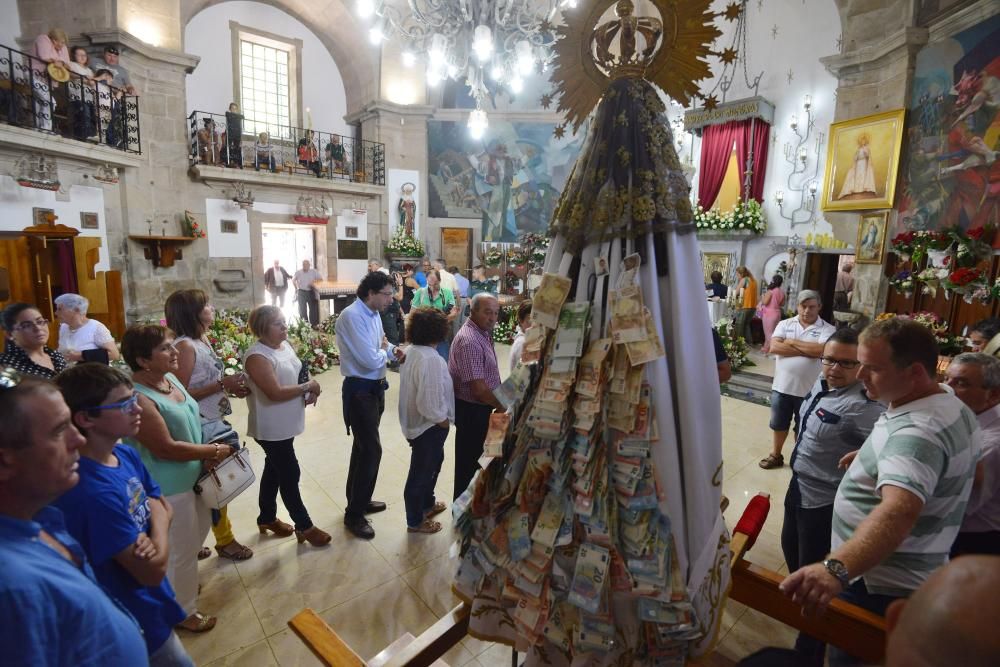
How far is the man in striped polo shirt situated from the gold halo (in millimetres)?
1059


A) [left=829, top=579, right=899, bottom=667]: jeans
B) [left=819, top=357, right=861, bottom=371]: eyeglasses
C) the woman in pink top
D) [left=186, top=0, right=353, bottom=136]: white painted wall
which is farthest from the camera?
[left=186, top=0, right=353, bottom=136]: white painted wall

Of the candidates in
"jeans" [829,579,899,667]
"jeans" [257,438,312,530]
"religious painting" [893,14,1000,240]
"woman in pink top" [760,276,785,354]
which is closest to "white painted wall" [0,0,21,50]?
"jeans" [257,438,312,530]

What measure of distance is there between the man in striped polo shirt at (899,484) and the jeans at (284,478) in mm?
2845

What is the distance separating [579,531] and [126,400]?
1.53 metres

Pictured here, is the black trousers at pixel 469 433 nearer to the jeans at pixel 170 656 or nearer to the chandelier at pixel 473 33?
the jeans at pixel 170 656

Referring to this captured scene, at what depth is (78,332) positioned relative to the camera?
4270 mm

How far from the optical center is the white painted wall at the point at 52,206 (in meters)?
7.10

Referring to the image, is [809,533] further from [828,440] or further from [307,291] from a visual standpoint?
[307,291]

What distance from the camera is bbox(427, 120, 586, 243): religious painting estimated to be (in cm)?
1480

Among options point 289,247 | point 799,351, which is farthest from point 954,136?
point 289,247

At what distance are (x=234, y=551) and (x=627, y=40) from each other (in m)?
3.56

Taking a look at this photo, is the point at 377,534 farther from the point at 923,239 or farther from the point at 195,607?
the point at 923,239

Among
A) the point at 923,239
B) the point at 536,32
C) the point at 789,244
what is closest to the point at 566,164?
the point at 789,244

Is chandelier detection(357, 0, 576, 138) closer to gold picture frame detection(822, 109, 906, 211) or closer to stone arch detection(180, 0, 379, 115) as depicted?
gold picture frame detection(822, 109, 906, 211)
